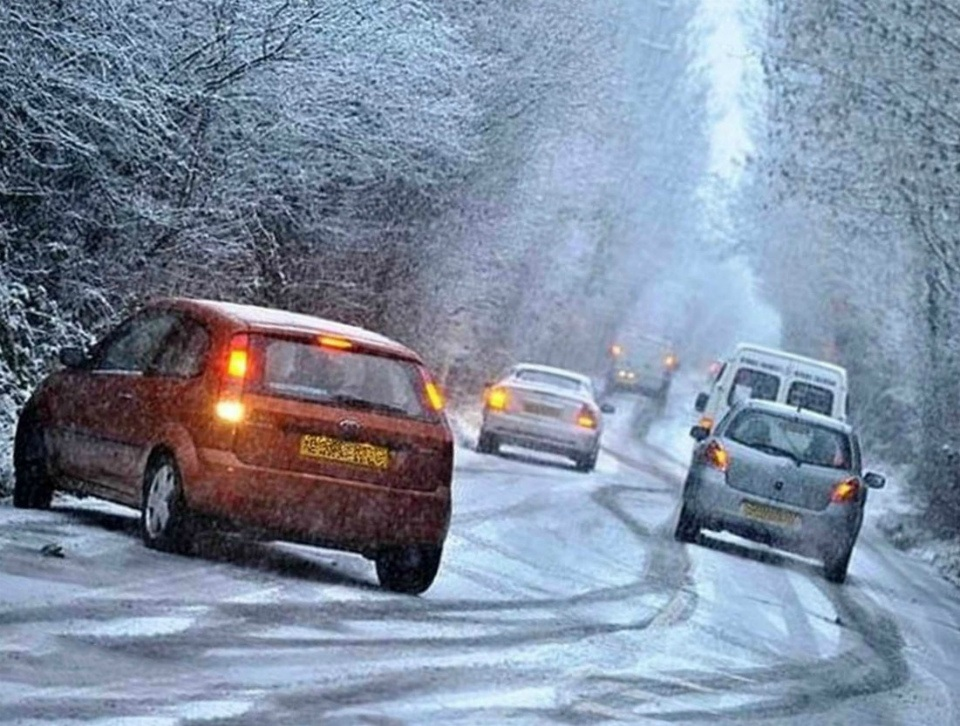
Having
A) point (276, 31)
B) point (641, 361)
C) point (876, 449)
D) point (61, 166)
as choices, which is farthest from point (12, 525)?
point (641, 361)

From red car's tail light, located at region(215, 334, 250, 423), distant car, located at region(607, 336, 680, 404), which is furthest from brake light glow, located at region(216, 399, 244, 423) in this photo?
distant car, located at region(607, 336, 680, 404)

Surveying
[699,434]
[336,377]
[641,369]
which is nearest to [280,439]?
[336,377]

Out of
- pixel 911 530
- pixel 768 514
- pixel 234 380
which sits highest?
pixel 234 380

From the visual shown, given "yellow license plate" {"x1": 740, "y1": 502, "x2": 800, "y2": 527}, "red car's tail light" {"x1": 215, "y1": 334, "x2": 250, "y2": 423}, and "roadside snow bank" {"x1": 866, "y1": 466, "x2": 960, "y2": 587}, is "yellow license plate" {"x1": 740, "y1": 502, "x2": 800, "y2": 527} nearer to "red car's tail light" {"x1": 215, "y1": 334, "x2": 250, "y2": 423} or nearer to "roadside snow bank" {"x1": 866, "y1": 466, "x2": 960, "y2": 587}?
"roadside snow bank" {"x1": 866, "y1": 466, "x2": 960, "y2": 587}

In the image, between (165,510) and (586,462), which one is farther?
(586,462)

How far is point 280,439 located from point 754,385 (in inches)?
880

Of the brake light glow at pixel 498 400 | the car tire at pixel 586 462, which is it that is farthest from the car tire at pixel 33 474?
the car tire at pixel 586 462

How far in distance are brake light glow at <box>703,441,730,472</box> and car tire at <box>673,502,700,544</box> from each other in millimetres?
538

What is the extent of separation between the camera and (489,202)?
131 feet

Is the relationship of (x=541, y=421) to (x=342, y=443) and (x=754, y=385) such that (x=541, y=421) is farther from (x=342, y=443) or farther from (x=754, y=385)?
(x=342, y=443)

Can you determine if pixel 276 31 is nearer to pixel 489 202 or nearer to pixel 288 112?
pixel 288 112

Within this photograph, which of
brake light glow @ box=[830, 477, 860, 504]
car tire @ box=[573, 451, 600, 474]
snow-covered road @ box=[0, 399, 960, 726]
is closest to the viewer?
snow-covered road @ box=[0, 399, 960, 726]

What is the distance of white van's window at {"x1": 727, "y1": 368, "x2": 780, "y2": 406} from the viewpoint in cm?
3559

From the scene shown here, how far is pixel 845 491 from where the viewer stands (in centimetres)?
2383
